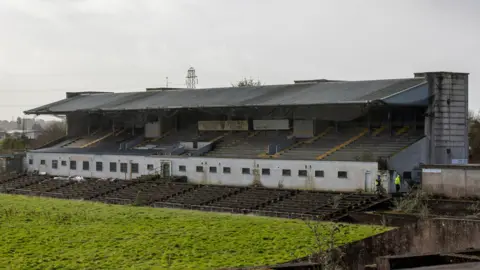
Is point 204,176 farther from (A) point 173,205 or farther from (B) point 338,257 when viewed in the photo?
(B) point 338,257

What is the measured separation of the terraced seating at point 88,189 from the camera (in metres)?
50.5

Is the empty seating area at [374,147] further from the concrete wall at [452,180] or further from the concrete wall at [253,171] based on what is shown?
the concrete wall at [452,180]

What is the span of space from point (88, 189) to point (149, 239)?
2309 cm

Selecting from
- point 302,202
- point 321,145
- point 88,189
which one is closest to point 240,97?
point 321,145

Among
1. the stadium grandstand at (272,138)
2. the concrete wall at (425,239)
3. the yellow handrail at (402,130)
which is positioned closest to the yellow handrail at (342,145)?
the stadium grandstand at (272,138)

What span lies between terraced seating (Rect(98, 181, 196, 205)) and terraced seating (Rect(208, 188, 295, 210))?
4.64 meters

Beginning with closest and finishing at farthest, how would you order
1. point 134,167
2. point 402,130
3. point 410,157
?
point 410,157
point 402,130
point 134,167

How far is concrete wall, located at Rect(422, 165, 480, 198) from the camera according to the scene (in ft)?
128

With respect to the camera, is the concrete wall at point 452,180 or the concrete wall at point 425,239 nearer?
the concrete wall at point 425,239

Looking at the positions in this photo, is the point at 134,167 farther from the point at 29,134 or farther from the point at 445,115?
the point at 29,134

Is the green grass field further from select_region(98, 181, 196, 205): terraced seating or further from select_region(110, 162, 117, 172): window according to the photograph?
select_region(110, 162, 117, 172): window

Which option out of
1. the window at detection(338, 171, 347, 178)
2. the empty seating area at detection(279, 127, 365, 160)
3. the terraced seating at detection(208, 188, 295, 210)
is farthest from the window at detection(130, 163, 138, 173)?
the window at detection(338, 171, 347, 178)

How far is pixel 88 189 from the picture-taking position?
5234cm

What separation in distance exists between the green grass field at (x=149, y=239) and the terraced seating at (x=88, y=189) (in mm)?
10384
